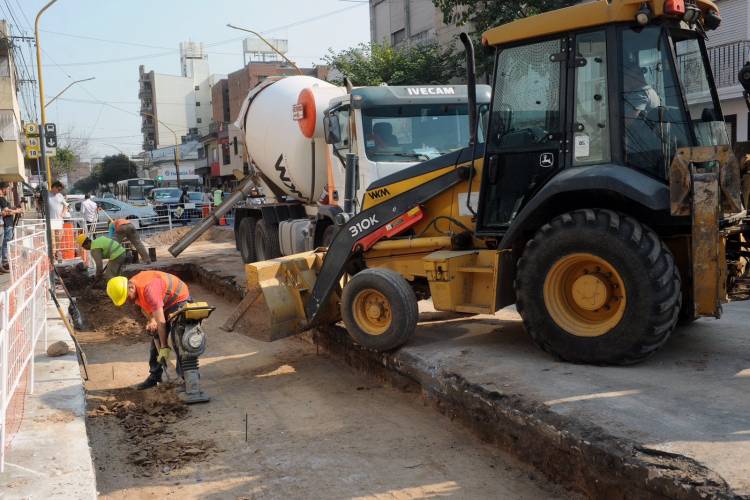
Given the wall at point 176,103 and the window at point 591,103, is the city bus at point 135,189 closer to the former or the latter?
the window at point 591,103

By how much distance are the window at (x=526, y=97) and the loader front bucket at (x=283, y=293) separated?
253 cm

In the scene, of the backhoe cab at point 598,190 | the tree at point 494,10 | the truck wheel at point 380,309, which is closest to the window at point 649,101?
the backhoe cab at point 598,190

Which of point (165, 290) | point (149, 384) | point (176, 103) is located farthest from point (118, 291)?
point (176, 103)

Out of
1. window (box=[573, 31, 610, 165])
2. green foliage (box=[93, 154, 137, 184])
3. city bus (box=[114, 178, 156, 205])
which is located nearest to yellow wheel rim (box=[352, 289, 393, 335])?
window (box=[573, 31, 610, 165])

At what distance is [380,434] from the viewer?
5.77m

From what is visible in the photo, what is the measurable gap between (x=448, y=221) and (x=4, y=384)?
13.3 feet

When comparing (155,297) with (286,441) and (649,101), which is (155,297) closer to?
(286,441)

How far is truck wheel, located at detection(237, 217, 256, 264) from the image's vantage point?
14562 mm

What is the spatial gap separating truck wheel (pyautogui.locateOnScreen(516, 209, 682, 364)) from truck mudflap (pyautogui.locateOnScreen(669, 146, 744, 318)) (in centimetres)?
19

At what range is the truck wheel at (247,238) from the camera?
14.6m

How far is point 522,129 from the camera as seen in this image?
605cm

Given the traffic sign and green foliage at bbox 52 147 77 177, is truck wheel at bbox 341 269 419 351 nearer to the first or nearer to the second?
the traffic sign

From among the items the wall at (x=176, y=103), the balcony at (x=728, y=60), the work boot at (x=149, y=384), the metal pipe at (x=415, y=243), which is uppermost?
the wall at (x=176, y=103)

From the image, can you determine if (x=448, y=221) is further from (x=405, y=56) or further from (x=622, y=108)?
(x=405, y=56)
